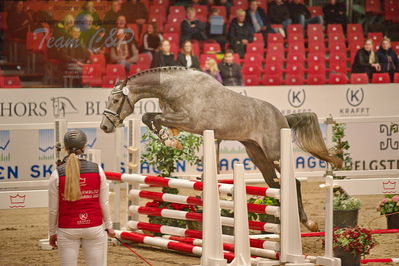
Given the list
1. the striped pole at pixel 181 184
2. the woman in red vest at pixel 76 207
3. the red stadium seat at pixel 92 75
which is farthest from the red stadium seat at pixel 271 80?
the woman in red vest at pixel 76 207

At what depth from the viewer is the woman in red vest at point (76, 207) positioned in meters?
4.76

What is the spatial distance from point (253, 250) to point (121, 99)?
1.82 metres

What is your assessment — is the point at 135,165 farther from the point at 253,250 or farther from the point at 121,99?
the point at 253,250

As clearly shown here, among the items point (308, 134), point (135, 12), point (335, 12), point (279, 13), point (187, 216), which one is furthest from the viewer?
point (335, 12)

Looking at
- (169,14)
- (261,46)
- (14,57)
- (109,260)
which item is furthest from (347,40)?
(109,260)

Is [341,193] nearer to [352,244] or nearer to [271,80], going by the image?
[352,244]

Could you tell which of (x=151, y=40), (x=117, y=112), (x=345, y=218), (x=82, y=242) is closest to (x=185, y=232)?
(x=117, y=112)

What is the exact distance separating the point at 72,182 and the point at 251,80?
8647 millimetres

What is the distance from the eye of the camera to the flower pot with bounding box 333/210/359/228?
811 centimetres

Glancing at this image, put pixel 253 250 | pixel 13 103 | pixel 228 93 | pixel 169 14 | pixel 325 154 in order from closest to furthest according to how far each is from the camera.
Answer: pixel 253 250 → pixel 228 93 → pixel 325 154 → pixel 13 103 → pixel 169 14

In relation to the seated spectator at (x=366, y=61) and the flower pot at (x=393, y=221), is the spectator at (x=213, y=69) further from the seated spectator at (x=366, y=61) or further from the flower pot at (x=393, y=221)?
the flower pot at (x=393, y=221)

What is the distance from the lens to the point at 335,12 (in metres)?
14.4

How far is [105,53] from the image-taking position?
40.9ft

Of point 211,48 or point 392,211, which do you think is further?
point 211,48
